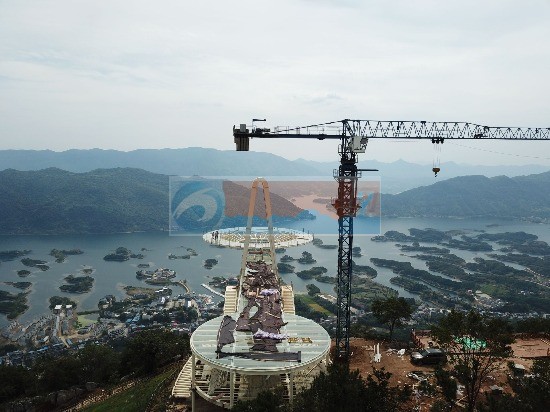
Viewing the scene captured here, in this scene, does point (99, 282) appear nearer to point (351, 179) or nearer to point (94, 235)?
point (94, 235)

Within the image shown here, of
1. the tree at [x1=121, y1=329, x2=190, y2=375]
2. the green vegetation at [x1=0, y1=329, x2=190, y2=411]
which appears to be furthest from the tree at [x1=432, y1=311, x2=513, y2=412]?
the tree at [x1=121, y1=329, x2=190, y2=375]

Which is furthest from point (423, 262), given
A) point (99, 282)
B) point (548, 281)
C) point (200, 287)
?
point (99, 282)

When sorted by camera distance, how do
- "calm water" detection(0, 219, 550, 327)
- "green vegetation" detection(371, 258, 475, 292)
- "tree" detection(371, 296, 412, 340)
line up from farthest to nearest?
"green vegetation" detection(371, 258, 475, 292) → "calm water" detection(0, 219, 550, 327) → "tree" detection(371, 296, 412, 340)

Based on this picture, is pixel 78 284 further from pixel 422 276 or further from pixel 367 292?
pixel 422 276

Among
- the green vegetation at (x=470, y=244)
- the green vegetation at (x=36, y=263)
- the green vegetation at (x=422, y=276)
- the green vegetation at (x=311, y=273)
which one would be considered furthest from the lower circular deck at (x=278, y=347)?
the green vegetation at (x=470, y=244)

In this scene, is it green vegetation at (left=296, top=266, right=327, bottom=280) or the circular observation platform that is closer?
the circular observation platform

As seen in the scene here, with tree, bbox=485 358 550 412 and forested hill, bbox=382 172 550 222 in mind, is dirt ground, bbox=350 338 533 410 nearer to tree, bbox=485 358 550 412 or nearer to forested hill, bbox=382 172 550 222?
tree, bbox=485 358 550 412
